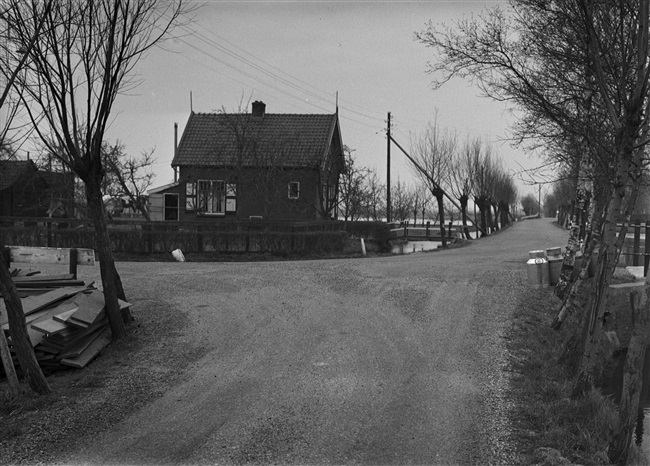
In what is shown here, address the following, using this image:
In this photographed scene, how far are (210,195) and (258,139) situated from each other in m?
3.84

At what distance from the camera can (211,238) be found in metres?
20.9

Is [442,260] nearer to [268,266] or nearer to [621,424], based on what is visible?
[268,266]

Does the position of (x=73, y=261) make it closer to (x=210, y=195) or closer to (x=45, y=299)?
(x=45, y=299)

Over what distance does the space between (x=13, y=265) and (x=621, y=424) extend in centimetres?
1061

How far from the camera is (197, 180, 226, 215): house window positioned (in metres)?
32.4

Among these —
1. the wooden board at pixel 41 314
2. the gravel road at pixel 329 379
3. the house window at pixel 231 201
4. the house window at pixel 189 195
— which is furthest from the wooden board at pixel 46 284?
the house window at pixel 189 195

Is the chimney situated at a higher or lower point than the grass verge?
higher

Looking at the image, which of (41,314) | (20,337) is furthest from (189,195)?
(20,337)

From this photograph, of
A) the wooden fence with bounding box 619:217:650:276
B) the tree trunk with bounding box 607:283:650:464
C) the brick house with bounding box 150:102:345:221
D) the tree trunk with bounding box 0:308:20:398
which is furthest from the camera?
the brick house with bounding box 150:102:345:221

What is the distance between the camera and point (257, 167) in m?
28.8

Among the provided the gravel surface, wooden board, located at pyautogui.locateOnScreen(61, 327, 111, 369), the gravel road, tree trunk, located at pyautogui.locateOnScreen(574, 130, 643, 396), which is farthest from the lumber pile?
tree trunk, located at pyautogui.locateOnScreen(574, 130, 643, 396)

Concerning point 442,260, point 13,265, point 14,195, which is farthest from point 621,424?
point 14,195

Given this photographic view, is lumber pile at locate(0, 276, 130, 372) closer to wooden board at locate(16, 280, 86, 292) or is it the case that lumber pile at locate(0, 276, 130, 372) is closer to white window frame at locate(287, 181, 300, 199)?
wooden board at locate(16, 280, 86, 292)

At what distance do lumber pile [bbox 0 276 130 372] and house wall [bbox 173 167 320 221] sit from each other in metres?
19.1
